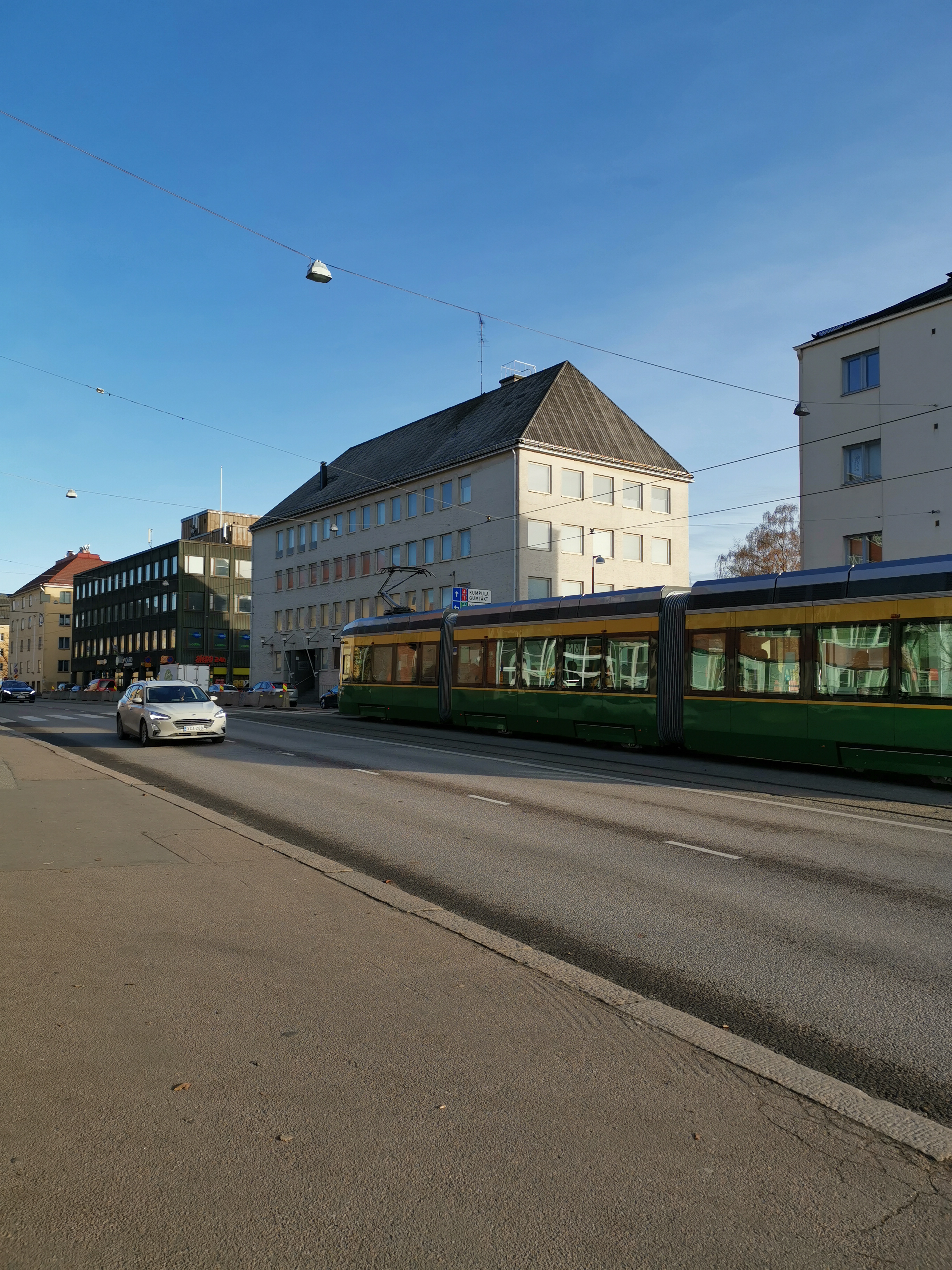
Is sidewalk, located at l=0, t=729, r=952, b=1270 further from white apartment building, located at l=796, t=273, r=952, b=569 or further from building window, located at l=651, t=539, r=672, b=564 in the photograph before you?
building window, located at l=651, t=539, r=672, b=564

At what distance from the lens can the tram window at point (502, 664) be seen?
72.1 feet

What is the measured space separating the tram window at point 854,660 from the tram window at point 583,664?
5.28m

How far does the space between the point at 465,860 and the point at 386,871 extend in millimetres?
736

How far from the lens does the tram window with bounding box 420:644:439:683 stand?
82.7ft

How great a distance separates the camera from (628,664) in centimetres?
1859

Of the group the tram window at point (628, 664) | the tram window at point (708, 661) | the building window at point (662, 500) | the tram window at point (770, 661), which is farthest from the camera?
the building window at point (662, 500)

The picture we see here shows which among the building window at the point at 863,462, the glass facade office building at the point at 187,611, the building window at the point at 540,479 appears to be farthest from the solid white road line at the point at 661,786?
the glass facade office building at the point at 187,611

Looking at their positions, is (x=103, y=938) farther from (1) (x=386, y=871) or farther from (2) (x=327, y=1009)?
(1) (x=386, y=871)

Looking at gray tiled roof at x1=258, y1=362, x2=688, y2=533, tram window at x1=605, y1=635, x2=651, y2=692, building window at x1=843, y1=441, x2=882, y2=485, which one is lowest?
tram window at x1=605, y1=635, x2=651, y2=692

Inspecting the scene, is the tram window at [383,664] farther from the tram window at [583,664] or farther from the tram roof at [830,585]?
the tram roof at [830,585]

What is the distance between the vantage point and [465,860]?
27.5ft

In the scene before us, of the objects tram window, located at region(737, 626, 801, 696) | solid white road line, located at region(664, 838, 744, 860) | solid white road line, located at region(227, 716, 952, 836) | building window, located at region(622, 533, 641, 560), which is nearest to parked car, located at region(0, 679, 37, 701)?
building window, located at region(622, 533, 641, 560)

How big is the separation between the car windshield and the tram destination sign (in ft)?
65.8

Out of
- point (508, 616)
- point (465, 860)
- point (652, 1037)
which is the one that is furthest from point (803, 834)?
point (508, 616)
